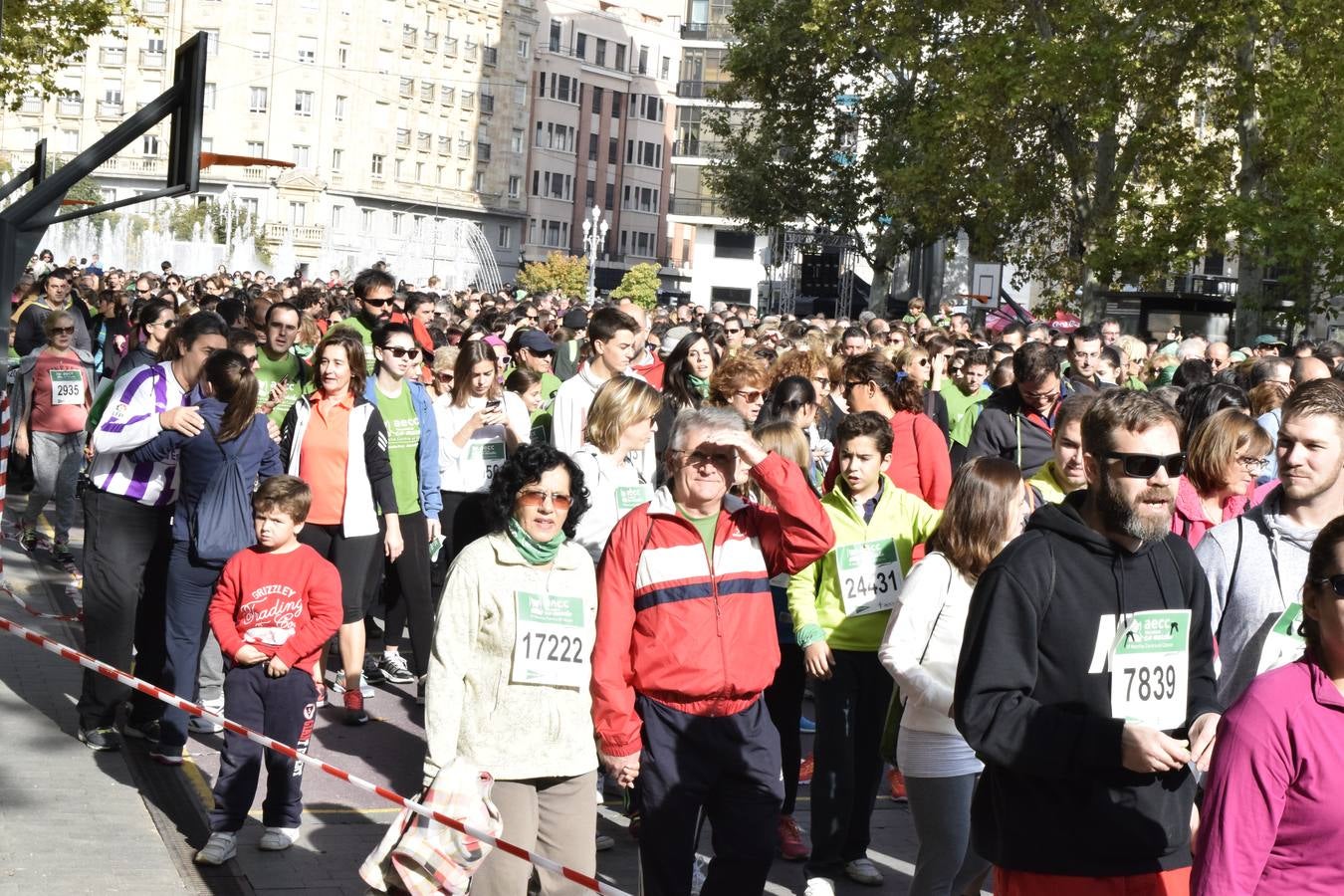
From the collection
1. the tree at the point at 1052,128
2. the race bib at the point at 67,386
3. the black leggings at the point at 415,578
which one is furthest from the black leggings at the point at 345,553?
the tree at the point at 1052,128

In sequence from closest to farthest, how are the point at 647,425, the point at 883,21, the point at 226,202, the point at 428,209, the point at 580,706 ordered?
the point at 580,706 < the point at 647,425 < the point at 883,21 < the point at 226,202 < the point at 428,209

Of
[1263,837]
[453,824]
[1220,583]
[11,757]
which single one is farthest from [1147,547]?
[11,757]

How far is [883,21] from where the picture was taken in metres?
41.6

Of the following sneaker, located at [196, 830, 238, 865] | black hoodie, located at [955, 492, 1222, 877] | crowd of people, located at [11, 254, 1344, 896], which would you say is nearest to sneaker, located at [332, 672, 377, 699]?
crowd of people, located at [11, 254, 1344, 896]

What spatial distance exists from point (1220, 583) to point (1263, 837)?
2.15m

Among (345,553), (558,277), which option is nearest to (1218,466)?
(345,553)

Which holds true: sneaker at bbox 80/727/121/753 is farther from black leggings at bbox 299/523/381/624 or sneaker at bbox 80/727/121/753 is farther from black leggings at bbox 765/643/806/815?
black leggings at bbox 765/643/806/815

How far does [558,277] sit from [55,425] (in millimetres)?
79048

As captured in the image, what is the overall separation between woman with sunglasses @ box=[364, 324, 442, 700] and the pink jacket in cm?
641

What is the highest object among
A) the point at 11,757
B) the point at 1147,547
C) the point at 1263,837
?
the point at 1147,547

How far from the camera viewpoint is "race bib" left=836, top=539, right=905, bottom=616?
6883 mm

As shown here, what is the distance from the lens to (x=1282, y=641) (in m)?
5.12

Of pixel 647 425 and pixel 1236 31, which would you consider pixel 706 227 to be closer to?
pixel 1236 31

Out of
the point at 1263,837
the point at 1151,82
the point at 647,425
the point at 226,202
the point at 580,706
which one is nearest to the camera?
the point at 1263,837
